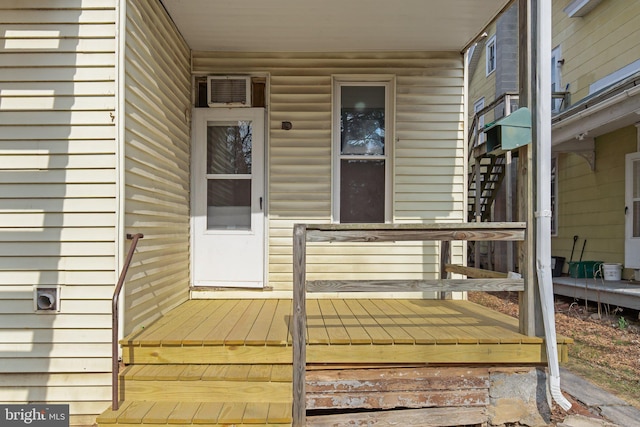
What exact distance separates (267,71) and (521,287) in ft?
10.4

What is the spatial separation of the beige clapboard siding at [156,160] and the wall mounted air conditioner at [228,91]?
0.78 feet

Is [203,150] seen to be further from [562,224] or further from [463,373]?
[562,224]

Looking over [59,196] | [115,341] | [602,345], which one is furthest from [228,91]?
[602,345]

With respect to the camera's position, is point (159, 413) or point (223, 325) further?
point (223, 325)

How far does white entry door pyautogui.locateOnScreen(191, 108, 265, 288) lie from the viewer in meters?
4.17

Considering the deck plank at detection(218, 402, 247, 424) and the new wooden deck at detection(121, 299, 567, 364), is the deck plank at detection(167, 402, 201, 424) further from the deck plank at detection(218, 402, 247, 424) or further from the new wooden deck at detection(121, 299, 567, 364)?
the new wooden deck at detection(121, 299, 567, 364)

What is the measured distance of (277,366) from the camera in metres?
2.64

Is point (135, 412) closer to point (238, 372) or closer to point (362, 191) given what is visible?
point (238, 372)

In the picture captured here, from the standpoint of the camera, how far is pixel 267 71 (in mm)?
4246

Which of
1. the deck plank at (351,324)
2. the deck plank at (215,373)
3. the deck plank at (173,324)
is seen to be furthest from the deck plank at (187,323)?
the deck plank at (351,324)

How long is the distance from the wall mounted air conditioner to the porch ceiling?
1.01 ft

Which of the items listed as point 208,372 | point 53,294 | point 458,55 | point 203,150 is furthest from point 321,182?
point 53,294

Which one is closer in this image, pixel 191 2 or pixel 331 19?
pixel 191 2

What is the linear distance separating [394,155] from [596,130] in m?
3.82
